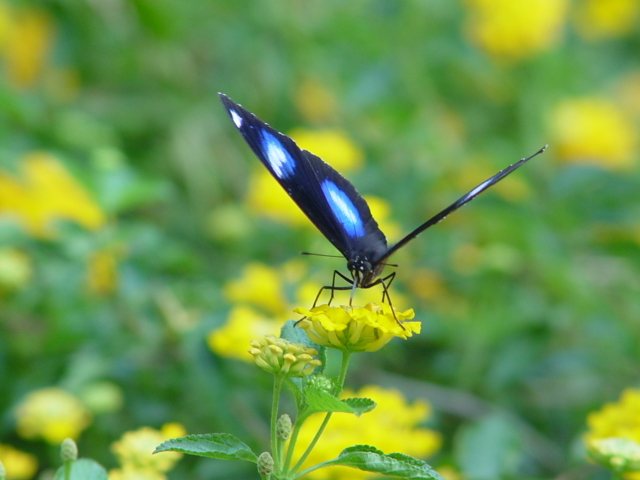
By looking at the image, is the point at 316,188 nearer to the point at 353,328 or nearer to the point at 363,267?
the point at 363,267

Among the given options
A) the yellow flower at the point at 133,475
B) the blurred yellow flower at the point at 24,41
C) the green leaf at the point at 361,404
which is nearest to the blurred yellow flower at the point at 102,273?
the yellow flower at the point at 133,475

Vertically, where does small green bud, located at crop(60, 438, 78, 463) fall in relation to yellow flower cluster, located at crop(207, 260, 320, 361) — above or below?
below

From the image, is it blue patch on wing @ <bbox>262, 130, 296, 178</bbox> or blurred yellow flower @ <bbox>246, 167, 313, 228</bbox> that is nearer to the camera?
blue patch on wing @ <bbox>262, 130, 296, 178</bbox>

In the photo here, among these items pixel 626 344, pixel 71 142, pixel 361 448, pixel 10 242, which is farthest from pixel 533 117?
pixel 361 448

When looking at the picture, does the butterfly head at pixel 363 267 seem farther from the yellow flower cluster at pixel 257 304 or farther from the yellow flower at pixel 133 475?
the yellow flower at pixel 133 475

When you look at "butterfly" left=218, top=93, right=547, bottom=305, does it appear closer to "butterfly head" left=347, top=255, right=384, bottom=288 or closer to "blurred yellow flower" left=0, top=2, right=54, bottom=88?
"butterfly head" left=347, top=255, right=384, bottom=288

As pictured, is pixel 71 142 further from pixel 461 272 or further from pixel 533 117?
pixel 533 117

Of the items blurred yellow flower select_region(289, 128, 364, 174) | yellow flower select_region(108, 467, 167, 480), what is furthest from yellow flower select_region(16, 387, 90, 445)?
blurred yellow flower select_region(289, 128, 364, 174)
